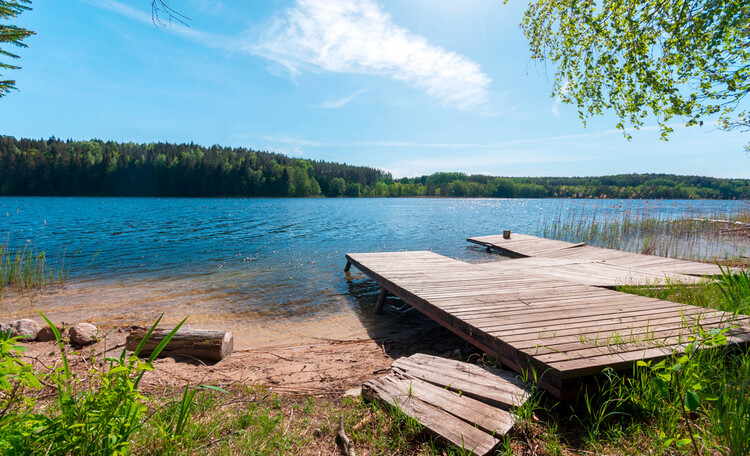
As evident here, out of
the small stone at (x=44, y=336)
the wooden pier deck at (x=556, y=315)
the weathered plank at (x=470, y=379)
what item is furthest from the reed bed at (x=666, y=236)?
the small stone at (x=44, y=336)

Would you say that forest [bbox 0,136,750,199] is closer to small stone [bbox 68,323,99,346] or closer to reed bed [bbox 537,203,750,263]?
reed bed [bbox 537,203,750,263]

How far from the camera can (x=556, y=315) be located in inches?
157

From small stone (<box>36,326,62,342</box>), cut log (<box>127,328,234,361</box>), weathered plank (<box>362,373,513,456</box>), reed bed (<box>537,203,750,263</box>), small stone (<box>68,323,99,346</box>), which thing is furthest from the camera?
reed bed (<box>537,203,750,263</box>)

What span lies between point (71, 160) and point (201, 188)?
2573cm

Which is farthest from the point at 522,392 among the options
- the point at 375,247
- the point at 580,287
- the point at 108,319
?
the point at 375,247

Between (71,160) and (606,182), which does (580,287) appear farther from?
(71,160)

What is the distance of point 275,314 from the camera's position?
699 centimetres

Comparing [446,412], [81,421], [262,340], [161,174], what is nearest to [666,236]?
[262,340]

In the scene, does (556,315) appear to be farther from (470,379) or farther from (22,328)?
(22,328)

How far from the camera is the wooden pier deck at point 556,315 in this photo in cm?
287

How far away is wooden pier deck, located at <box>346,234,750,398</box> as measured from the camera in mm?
2867

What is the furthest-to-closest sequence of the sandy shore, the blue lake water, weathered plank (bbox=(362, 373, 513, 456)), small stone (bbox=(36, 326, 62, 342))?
the blue lake water, small stone (bbox=(36, 326, 62, 342)), the sandy shore, weathered plank (bbox=(362, 373, 513, 456))

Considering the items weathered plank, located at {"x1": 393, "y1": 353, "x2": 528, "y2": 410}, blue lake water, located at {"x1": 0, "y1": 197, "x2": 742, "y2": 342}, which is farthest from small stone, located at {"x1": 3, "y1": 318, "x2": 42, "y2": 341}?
weathered plank, located at {"x1": 393, "y1": 353, "x2": 528, "y2": 410}

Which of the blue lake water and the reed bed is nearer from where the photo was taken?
the blue lake water
